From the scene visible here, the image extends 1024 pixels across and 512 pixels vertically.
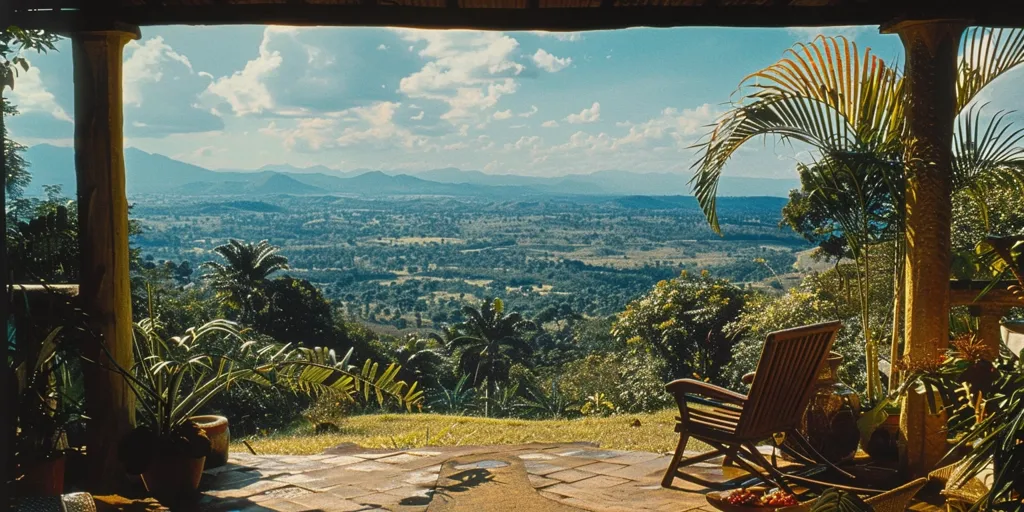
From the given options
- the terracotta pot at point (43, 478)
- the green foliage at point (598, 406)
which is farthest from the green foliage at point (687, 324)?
the terracotta pot at point (43, 478)

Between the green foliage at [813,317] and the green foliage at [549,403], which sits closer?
the green foliage at [813,317]

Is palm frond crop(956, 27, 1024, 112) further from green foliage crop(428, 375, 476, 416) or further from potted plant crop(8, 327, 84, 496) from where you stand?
green foliage crop(428, 375, 476, 416)

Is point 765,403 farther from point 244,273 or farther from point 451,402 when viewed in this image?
point 244,273

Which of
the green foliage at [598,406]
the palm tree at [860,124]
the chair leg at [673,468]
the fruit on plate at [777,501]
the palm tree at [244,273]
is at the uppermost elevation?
the palm tree at [860,124]

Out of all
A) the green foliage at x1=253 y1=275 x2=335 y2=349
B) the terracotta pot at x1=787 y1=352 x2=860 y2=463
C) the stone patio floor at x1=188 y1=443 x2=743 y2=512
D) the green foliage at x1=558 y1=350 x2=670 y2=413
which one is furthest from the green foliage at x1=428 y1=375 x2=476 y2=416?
the terracotta pot at x1=787 y1=352 x2=860 y2=463

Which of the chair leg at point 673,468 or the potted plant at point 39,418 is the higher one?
the potted plant at point 39,418

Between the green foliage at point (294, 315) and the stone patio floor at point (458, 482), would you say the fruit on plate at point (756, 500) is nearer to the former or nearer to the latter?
the stone patio floor at point (458, 482)

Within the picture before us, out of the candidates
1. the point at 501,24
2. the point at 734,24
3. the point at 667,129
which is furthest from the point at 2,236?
the point at 667,129

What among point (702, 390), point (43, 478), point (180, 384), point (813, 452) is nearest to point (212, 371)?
point (180, 384)
